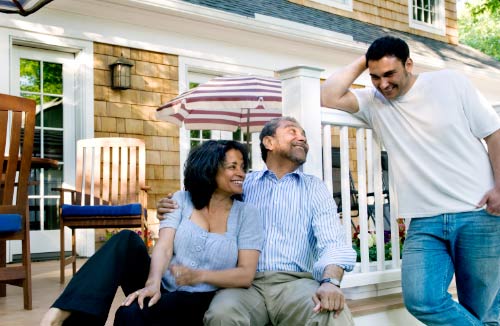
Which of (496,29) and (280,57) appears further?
(496,29)

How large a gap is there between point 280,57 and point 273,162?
4.71 m

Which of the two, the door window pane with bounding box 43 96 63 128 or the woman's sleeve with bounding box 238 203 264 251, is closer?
the woman's sleeve with bounding box 238 203 264 251

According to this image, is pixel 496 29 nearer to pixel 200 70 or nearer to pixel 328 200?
pixel 200 70

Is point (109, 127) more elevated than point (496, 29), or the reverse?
point (496, 29)

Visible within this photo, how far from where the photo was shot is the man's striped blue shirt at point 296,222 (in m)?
2.48

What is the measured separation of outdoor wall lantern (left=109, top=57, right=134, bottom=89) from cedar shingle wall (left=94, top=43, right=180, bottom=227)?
0.17ft

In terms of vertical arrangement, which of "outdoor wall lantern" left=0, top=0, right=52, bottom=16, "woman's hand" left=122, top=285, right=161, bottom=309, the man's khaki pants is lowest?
the man's khaki pants

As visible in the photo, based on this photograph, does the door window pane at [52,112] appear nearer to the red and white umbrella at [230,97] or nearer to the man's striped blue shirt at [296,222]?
the red and white umbrella at [230,97]

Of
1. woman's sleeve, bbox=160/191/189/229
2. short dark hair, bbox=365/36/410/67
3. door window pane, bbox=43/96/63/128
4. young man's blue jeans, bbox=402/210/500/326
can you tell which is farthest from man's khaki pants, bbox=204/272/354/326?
door window pane, bbox=43/96/63/128

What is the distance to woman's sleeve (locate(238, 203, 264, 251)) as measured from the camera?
7.77 ft

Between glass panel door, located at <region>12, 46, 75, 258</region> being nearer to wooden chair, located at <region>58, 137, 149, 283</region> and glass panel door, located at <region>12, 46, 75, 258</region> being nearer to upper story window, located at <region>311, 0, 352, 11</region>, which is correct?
wooden chair, located at <region>58, 137, 149, 283</region>

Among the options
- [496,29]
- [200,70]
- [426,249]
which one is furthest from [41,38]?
[496,29]

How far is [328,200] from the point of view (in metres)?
2.57

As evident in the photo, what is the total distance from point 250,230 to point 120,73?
3754 mm
